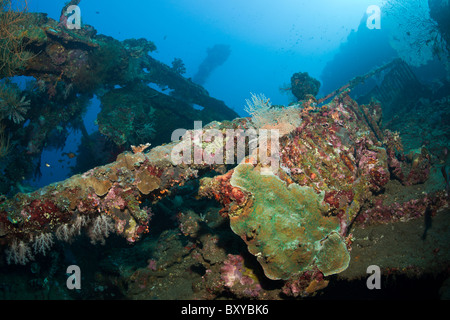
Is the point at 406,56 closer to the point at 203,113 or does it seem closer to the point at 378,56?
the point at 378,56

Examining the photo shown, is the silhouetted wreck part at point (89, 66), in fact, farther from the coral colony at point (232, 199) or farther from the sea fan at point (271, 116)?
the sea fan at point (271, 116)

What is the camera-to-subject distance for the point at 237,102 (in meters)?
141

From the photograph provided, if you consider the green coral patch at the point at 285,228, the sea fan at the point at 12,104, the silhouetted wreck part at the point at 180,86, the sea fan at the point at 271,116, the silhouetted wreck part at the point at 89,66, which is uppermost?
the silhouetted wreck part at the point at 180,86

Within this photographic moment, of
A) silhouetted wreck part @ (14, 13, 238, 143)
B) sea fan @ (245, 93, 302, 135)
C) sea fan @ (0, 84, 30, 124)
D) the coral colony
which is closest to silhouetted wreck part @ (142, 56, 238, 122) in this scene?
silhouetted wreck part @ (14, 13, 238, 143)

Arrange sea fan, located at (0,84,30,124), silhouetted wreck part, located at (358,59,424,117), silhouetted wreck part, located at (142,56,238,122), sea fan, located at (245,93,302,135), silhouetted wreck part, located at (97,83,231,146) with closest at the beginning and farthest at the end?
sea fan, located at (245,93,302,135), sea fan, located at (0,84,30,124), silhouetted wreck part, located at (97,83,231,146), silhouetted wreck part, located at (142,56,238,122), silhouetted wreck part, located at (358,59,424,117)

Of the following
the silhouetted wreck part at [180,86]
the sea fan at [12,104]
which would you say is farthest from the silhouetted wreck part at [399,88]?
the sea fan at [12,104]

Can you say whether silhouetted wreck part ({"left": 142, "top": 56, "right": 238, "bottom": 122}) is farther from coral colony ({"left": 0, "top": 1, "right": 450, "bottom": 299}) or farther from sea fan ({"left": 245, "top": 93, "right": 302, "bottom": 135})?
sea fan ({"left": 245, "top": 93, "right": 302, "bottom": 135})

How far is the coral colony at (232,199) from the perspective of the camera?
135 inches

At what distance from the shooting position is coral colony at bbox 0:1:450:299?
3436 millimetres

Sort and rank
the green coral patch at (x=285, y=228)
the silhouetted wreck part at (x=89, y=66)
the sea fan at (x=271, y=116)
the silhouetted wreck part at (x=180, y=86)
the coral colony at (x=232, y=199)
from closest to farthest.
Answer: the green coral patch at (x=285, y=228)
the coral colony at (x=232, y=199)
the sea fan at (x=271, y=116)
the silhouetted wreck part at (x=89, y=66)
the silhouetted wreck part at (x=180, y=86)

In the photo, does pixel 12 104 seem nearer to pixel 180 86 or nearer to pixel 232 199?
pixel 180 86

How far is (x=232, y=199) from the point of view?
3.48 m

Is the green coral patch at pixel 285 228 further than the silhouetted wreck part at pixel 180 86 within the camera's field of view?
No

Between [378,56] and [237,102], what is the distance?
4774 inches
